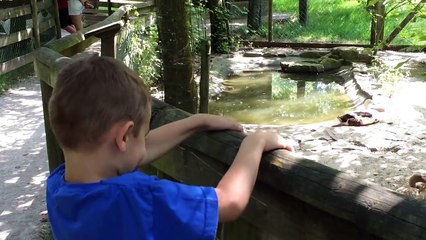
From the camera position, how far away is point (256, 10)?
15430 millimetres

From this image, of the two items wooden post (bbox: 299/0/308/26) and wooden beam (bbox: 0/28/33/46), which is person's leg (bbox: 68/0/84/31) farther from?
wooden post (bbox: 299/0/308/26)

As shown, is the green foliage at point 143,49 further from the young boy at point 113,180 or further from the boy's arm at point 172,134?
the young boy at point 113,180

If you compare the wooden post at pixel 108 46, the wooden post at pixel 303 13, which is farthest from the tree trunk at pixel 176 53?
the wooden post at pixel 303 13

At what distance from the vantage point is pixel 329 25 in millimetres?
17438

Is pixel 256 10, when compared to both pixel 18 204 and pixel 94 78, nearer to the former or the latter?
pixel 18 204

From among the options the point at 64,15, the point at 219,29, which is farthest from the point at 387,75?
the point at 64,15

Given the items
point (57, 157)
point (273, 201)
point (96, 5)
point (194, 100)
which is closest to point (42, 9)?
point (96, 5)

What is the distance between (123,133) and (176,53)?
285 centimetres

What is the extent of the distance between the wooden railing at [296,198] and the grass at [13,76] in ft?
21.7

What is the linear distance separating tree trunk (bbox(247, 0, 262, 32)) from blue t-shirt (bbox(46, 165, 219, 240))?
14.3 metres

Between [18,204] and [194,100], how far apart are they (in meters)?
1.42

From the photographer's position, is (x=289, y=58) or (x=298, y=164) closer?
(x=298, y=164)

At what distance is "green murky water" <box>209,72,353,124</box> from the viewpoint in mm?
8844

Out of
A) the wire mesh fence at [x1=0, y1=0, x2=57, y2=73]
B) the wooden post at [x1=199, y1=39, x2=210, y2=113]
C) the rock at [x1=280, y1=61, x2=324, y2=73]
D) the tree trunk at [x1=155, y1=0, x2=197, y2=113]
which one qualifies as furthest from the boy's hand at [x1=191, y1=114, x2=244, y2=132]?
the rock at [x1=280, y1=61, x2=324, y2=73]
